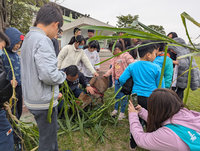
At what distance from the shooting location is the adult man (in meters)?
1.21

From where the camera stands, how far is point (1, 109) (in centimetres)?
134

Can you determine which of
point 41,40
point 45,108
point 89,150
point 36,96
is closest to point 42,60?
point 41,40

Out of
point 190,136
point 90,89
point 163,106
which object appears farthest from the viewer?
point 90,89

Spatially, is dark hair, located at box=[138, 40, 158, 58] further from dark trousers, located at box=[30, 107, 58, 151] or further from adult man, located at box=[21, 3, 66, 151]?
dark trousers, located at box=[30, 107, 58, 151]

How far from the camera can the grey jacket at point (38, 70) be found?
1207 mm

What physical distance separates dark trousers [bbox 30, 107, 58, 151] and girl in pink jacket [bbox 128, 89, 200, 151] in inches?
30.9

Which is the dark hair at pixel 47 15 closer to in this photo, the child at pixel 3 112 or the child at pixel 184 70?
the child at pixel 3 112

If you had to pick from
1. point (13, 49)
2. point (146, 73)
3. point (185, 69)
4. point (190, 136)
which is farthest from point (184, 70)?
point (13, 49)

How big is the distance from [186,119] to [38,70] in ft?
3.94

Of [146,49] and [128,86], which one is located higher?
[146,49]

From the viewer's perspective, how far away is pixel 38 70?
48.4 inches

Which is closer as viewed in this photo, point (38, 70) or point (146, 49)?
point (38, 70)

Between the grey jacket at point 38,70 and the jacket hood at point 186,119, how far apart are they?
988 millimetres

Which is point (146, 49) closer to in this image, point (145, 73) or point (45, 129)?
point (145, 73)
